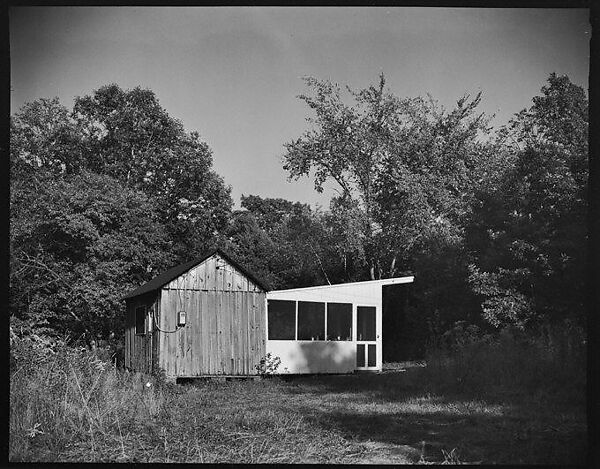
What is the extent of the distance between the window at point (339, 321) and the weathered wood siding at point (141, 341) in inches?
165

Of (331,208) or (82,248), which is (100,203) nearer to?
(82,248)

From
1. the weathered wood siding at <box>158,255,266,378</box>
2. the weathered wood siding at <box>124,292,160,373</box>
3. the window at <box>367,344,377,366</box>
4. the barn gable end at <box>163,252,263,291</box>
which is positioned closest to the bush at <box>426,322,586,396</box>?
the window at <box>367,344,377,366</box>

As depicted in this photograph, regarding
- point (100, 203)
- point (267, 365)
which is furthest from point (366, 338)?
point (100, 203)

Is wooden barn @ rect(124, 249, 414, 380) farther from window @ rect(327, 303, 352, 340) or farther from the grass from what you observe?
the grass

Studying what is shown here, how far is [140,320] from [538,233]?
9022mm

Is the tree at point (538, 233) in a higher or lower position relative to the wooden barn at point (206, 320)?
higher

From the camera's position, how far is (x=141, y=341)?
1616cm

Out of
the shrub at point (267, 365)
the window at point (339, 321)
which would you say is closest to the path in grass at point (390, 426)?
the shrub at point (267, 365)

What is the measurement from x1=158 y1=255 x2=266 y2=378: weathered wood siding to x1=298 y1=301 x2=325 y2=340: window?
129 centimetres

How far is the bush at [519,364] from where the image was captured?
10.4 metres

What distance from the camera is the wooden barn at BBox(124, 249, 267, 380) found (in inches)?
581

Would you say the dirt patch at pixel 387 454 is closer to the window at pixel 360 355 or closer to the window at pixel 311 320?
the window at pixel 311 320

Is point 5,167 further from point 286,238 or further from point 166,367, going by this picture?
point 286,238

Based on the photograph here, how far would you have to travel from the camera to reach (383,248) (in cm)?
2352
